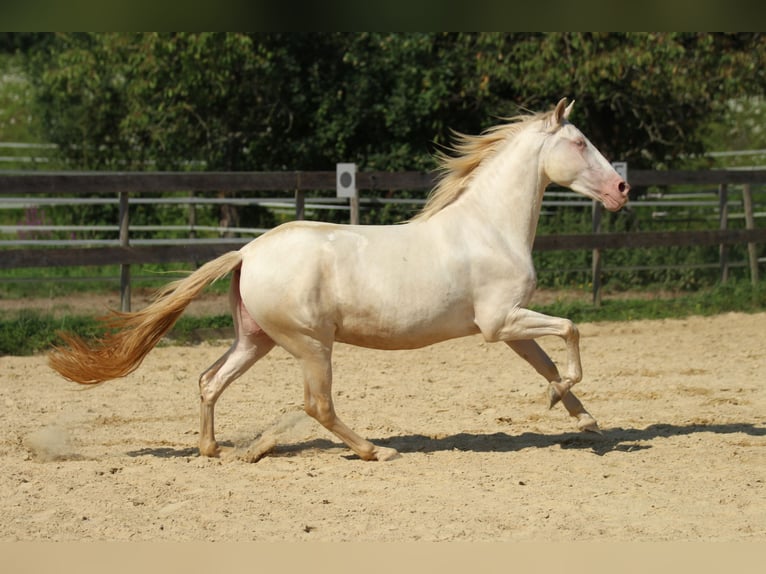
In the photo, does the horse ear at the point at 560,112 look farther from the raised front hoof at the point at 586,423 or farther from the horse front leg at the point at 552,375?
the raised front hoof at the point at 586,423

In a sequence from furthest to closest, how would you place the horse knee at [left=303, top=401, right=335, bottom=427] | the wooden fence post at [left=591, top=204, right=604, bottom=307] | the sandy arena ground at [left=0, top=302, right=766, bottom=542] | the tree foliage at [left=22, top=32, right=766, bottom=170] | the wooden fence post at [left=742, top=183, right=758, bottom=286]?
1. the tree foliage at [left=22, top=32, right=766, bottom=170]
2. the wooden fence post at [left=742, top=183, right=758, bottom=286]
3. the wooden fence post at [left=591, top=204, right=604, bottom=307]
4. the horse knee at [left=303, top=401, right=335, bottom=427]
5. the sandy arena ground at [left=0, top=302, right=766, bottom=542]

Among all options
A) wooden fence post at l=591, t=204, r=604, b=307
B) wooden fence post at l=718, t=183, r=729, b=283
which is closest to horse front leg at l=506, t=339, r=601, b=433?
wooden fence post at l=591, t=204, r=604, b=307

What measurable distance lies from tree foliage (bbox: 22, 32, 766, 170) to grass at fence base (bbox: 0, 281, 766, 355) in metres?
3.49

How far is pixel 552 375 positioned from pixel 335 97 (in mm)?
10529

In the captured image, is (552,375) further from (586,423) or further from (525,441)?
(525,441)

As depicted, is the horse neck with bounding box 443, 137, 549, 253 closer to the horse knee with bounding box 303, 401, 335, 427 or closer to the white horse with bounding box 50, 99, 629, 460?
the white horse with bounding box 50, 99, 629, 460

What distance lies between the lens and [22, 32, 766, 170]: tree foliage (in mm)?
13625

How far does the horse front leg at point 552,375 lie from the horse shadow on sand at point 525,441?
14 centimetres

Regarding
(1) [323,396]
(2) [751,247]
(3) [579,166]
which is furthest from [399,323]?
(2) [751,247]

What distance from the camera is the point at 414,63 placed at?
14.8 meters

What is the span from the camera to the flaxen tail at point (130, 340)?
5.20m

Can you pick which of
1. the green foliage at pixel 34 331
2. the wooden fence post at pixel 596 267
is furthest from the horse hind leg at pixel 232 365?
the wooden fence post at pixel 596 267

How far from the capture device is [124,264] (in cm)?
908

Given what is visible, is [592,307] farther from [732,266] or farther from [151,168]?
[151,168]
